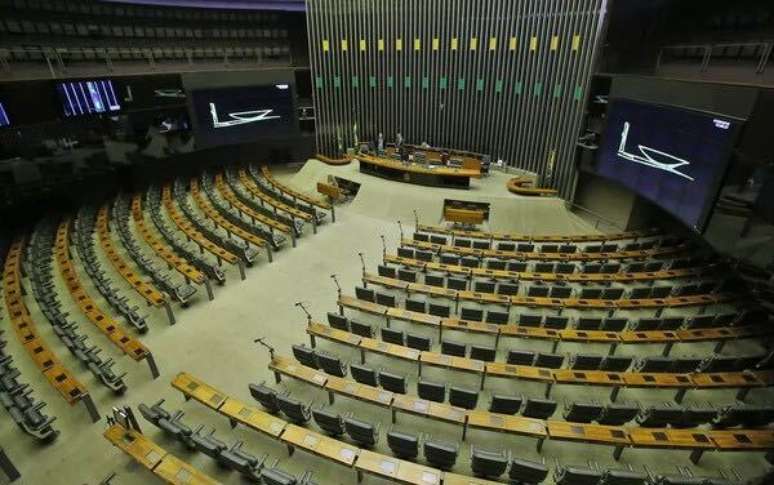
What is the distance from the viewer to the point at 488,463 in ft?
15.1

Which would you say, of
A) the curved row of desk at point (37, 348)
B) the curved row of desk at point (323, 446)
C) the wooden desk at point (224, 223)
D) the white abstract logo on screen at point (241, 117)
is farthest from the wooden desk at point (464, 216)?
the curved row of desk at point (37, 348)

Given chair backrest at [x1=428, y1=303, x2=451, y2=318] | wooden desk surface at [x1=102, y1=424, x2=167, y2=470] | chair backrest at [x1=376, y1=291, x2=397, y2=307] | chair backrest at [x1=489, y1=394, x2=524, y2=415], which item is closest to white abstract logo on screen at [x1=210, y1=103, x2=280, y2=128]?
chair backrest at [x1=376, y1=291, x2=397, y2=307]

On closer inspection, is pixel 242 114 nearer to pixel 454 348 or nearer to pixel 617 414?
pixel 454 348

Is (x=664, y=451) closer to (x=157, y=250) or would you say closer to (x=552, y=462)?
(x=552, y=462)

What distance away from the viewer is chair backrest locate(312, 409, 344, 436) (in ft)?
16.9

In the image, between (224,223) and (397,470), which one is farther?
(224,223)

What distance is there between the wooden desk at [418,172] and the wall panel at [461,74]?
2.81 meters

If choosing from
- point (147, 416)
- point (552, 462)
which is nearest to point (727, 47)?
point (552, 462)

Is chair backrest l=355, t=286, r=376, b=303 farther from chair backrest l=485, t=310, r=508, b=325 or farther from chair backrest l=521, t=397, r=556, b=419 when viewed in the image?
chair backrest l=521, t=397, r=556, b=419

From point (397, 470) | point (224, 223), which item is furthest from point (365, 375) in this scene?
point (224, 223)

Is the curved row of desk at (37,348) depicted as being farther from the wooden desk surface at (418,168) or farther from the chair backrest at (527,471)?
the wooden desk surface at (418,168)

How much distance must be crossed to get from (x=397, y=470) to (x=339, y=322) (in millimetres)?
3058

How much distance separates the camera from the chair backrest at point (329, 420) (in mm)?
5152

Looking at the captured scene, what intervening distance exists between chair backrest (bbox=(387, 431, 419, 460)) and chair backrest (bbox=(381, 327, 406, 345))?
1962 millimetres
